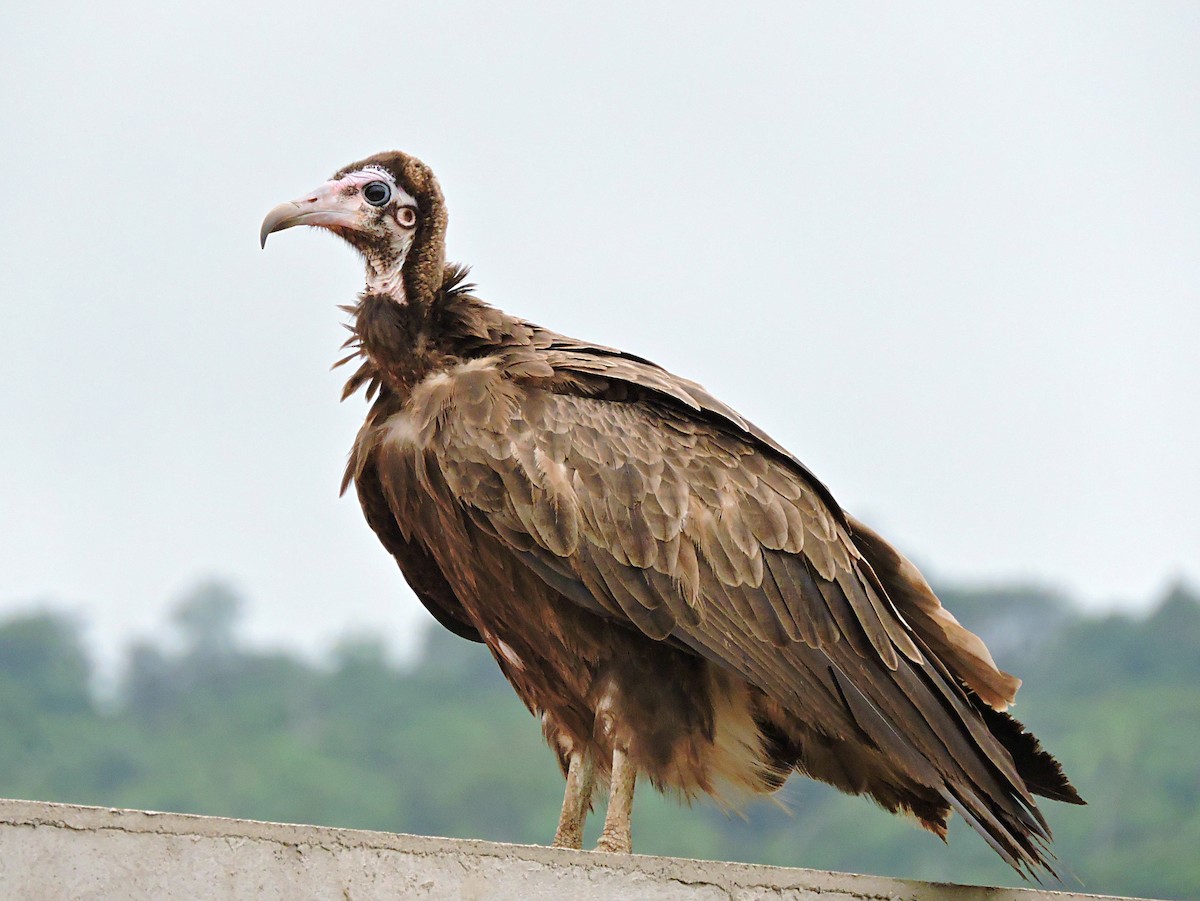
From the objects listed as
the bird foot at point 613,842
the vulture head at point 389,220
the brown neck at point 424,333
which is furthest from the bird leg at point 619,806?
the vulture head at point 389,220

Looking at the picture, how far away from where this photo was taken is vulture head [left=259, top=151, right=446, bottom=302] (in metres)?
6.23

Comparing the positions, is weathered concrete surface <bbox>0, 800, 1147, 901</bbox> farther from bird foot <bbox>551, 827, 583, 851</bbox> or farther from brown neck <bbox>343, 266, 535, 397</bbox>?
brown neck <bbox>343, 266, 535, 397</bbox>

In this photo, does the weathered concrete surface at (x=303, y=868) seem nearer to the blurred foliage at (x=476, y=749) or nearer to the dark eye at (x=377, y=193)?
the dark eye at (x=377, y=193)

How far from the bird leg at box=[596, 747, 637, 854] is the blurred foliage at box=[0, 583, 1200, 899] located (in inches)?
1259

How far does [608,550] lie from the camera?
5691mm

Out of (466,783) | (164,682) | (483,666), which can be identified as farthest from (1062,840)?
(164,682)

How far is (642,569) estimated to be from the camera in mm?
5695

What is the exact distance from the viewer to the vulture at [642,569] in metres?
5.68

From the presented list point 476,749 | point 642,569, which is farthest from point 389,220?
point 476,749

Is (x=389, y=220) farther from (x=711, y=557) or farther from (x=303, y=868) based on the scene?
(x=303, y=868)

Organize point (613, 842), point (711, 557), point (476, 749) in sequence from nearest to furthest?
1. point (613, 842)
2. point (711, 557)
3. point (476, 749)

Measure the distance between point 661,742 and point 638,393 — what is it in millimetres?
1214

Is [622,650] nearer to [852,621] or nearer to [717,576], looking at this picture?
[717,576]

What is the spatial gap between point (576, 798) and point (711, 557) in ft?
3.55
